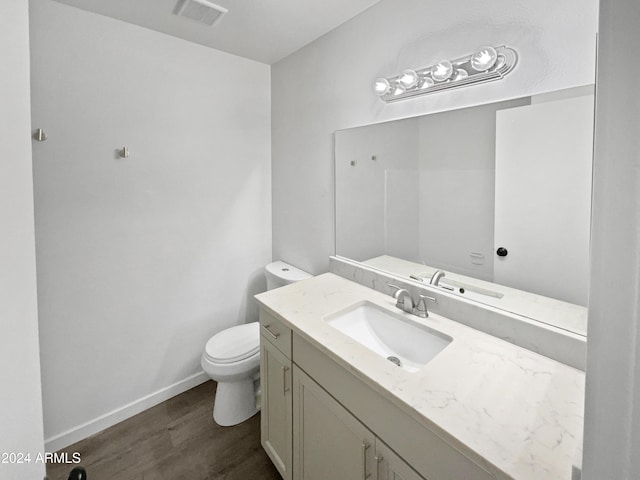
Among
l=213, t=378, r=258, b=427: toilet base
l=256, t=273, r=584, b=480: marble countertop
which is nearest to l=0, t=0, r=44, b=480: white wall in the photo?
l=256, t=273, r=584, b=480: marble countertop

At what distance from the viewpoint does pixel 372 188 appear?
5.78 ft

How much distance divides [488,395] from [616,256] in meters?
0.77

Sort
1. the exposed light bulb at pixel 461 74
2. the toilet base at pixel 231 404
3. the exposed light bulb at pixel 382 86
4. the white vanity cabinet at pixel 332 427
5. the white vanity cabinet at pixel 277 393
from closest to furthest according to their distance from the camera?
the white vanity cabinet at pixel 332 427, the exposed light bulb at pixel 461 74, the white vanity cabinet at pixel 277 393, the exposed light bulb at pixel 382 86, the toilet base at pixel 231 404

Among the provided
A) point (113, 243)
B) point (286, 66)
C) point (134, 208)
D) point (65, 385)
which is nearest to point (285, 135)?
→ point (286, 66)

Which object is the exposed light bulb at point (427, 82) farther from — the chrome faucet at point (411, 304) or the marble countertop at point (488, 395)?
the marble countertop at point (488, 395)

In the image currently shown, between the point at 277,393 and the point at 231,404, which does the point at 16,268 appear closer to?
the point at 277,393

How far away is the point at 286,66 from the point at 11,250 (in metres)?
2.07

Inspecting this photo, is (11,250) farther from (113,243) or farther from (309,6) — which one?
(309,6)

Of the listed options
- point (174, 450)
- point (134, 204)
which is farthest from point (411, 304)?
point (134, 204)

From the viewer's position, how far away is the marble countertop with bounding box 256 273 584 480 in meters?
0.70

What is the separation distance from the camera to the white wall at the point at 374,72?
106 cm

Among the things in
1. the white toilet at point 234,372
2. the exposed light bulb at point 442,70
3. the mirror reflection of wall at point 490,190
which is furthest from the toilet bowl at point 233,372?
the exposed light bulb at point 442,70

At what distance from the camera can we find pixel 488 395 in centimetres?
88

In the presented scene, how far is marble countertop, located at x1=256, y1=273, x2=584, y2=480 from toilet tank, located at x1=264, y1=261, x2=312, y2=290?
849 mm
